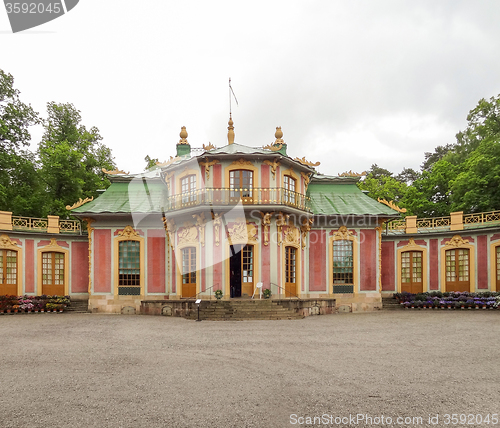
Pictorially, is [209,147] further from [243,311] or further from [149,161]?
[149,161]

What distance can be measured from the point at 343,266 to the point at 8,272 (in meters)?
18.7

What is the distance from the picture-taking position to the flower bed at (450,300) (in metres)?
19.2

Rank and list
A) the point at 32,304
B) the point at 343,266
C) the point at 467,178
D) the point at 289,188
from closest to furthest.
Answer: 1. the point at 289,188
2. the point at 32,304
3. the point at 343,266
4. the point at 467,178

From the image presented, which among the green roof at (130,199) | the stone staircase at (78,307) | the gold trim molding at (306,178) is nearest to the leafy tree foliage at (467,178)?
the gold trim molding at (306,178)

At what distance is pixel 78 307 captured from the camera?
21031 millimetres

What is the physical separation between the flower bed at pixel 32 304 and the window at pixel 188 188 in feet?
29.1

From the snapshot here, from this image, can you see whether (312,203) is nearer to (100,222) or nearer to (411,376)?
(100,222)

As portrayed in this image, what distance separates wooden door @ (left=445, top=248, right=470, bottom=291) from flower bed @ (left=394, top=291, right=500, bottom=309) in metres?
1.08

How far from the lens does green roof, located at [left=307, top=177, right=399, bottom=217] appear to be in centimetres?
2114

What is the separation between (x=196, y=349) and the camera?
9.64m

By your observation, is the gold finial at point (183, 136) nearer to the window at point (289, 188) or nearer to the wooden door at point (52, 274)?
the window at point (289, 188)

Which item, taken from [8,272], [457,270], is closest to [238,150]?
[457,270]

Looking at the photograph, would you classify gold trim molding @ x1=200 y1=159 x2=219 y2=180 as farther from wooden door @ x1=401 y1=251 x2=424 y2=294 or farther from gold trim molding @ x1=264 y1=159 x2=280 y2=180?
wooden door @ x1=401 y1=251 x2=424 y2=294

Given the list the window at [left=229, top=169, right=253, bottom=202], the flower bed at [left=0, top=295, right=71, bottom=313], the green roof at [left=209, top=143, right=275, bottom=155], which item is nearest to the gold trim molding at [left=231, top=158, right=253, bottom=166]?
the window at [left=229, top=169, right=253, bottom=202]
